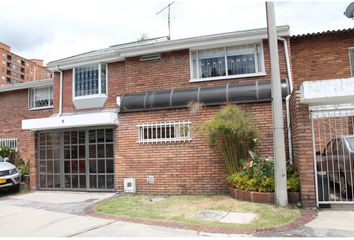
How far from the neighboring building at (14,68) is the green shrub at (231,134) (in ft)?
284

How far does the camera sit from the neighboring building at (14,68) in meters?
86.9

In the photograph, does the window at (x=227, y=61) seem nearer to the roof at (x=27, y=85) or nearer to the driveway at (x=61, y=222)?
the driveway at (x=61, y=222)

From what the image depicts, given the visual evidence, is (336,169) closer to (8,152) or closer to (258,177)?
(258,177)

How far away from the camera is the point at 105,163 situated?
11062 millimetres

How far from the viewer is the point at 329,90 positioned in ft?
22.2

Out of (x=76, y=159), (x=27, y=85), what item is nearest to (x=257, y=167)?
(x=76, y=159)

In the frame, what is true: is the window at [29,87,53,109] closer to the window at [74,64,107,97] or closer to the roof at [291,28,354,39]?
the window at [74,64,107,97]

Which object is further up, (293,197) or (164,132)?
(164,132)

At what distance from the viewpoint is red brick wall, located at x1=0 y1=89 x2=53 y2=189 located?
15.7m

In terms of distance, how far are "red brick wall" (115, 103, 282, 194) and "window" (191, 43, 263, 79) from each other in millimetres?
1569

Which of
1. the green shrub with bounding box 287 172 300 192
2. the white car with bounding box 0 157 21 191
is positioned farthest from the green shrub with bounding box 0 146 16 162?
the green shrub with bounding box 287 172 300 192

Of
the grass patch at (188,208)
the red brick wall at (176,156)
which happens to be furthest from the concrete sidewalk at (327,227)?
the red brick wall at (176,156)

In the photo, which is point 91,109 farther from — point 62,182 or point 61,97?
point 62,182

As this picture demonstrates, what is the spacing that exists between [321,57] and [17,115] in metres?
14.9
